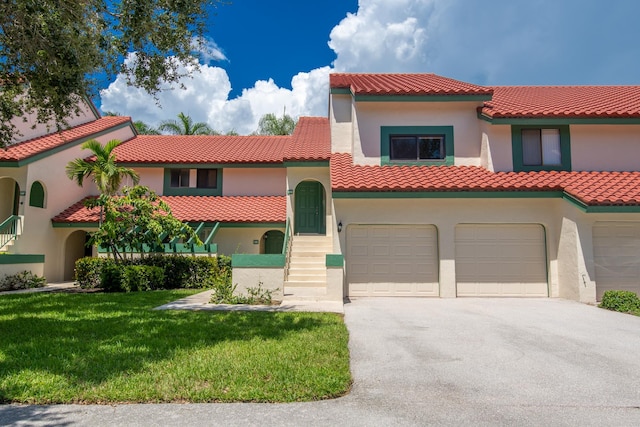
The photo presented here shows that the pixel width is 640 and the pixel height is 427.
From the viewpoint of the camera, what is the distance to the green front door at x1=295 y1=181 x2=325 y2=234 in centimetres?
1673

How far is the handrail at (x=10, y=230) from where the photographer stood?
603 inches

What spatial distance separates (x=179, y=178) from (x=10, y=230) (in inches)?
281

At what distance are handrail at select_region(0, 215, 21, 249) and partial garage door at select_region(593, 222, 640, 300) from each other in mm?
20309

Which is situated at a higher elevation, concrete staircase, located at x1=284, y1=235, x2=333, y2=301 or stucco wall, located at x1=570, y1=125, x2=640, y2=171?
stucco wall, located at x1=570, y1=125, x2=640, y2=171

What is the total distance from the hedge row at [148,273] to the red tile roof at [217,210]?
2.61 m

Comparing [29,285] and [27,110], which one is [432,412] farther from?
[29,285]

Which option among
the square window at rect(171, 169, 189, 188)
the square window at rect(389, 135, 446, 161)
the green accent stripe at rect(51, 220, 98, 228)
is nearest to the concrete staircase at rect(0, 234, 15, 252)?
the green accent stripe at rect(51, 220, 98, 228)

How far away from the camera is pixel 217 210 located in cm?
1803

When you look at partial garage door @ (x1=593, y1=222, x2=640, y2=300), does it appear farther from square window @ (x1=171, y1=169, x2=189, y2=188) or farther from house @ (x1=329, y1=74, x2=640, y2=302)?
square window @ (x1=171, y1=169, x2=189, y2=188)

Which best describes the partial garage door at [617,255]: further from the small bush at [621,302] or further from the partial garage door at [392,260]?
the partial garage door at [392,260]

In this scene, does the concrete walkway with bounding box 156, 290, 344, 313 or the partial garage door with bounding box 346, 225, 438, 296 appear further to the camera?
the partial garage door with bounding box 346, 225, 438, 296

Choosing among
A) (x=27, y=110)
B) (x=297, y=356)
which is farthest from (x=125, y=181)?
(x=297, y=356)

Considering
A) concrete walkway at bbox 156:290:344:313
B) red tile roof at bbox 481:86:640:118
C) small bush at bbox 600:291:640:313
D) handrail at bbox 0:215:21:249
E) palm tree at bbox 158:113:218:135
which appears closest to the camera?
concrete walkway at bbox 156:290:344:313

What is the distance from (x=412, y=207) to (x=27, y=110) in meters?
11.0
